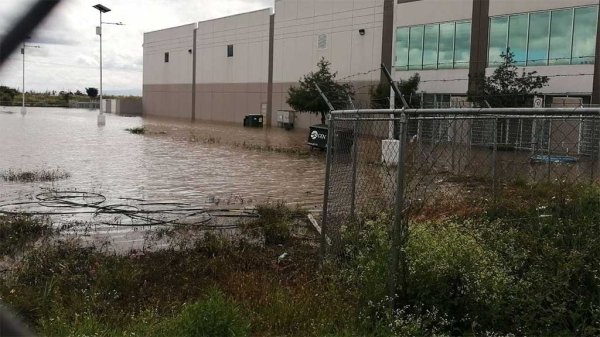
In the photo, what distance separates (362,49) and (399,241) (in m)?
41.7

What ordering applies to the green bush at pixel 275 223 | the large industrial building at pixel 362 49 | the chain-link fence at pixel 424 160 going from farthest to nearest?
the large industrial building at pixel 362 49 → the green bush at pixel 275 223 → the chain-link fence at pixel 424 160

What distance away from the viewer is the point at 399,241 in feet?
16.0

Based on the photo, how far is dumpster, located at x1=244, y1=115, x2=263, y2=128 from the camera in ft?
176

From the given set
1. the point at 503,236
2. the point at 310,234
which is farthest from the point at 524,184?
the point at 503,236

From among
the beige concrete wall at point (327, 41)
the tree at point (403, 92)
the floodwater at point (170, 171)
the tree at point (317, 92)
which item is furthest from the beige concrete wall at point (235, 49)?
the floodwater at point (170, 171)

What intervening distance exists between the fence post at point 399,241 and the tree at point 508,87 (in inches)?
1035

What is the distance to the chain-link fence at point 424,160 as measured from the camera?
523 cm

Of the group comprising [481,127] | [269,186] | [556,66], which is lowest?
[269,186]

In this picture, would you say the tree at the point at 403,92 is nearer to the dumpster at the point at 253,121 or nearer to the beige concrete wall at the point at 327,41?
the beige concrete wall at the point at 327,41

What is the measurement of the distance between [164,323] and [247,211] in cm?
616

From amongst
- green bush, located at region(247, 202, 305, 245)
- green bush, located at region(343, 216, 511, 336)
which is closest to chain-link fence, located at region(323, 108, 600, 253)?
green bush, located at region(343, 216, 511, 336)

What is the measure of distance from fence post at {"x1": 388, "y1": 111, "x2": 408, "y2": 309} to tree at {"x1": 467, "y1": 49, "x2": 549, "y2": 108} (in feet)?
86.3

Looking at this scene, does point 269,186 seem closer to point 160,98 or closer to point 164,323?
point 164,323

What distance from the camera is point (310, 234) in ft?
29.0
